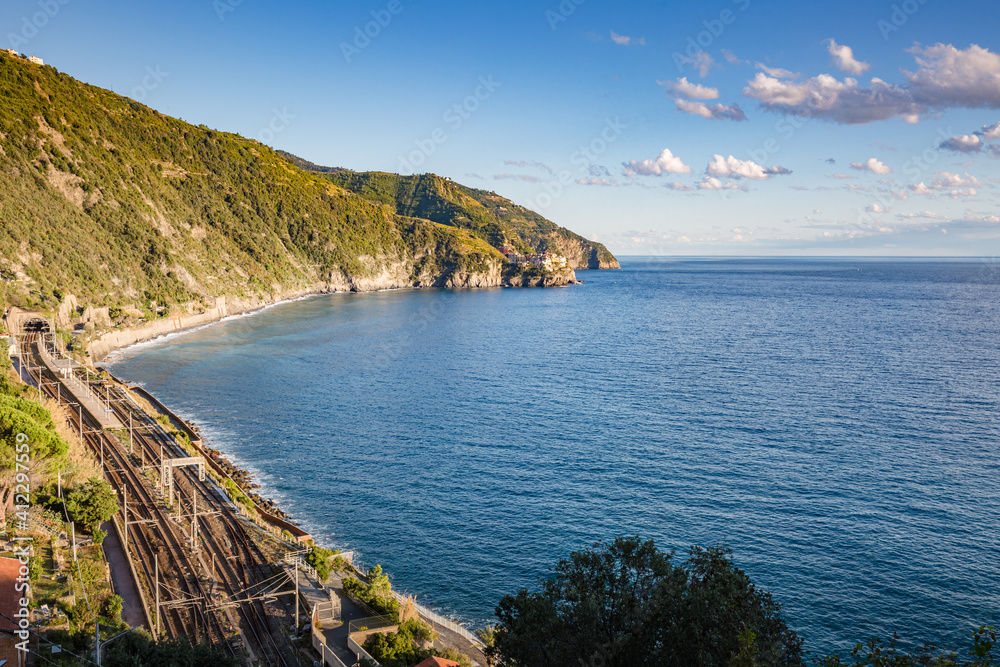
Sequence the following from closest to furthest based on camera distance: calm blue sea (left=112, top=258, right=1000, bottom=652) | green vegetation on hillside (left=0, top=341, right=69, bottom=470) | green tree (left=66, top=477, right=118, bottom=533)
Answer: green vegetation on hillside (left=0, top=341, right=69, bottom=470), green tree (left=66, top=477, right=118, bottom=533), calm blue sea (left=112, top=258, right=1000, bottom=652)

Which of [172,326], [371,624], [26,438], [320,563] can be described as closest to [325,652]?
Answer: [371,624]

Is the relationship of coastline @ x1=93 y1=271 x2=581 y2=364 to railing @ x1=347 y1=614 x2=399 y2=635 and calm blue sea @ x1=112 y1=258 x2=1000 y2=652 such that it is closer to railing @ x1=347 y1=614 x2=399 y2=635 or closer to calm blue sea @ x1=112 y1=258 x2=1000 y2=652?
calm blue sea @ x1=112 y1=258 x2=1000 y2=652

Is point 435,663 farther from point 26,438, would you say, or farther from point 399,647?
point 26,438

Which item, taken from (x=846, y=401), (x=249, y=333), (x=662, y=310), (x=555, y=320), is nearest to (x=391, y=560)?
(x=846, y=401)

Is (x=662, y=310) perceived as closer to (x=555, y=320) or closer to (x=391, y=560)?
(x=555, y=320)

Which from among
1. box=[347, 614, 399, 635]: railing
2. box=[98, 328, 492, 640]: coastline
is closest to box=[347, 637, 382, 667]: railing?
box=[347, 614, 399, 635]: railing
